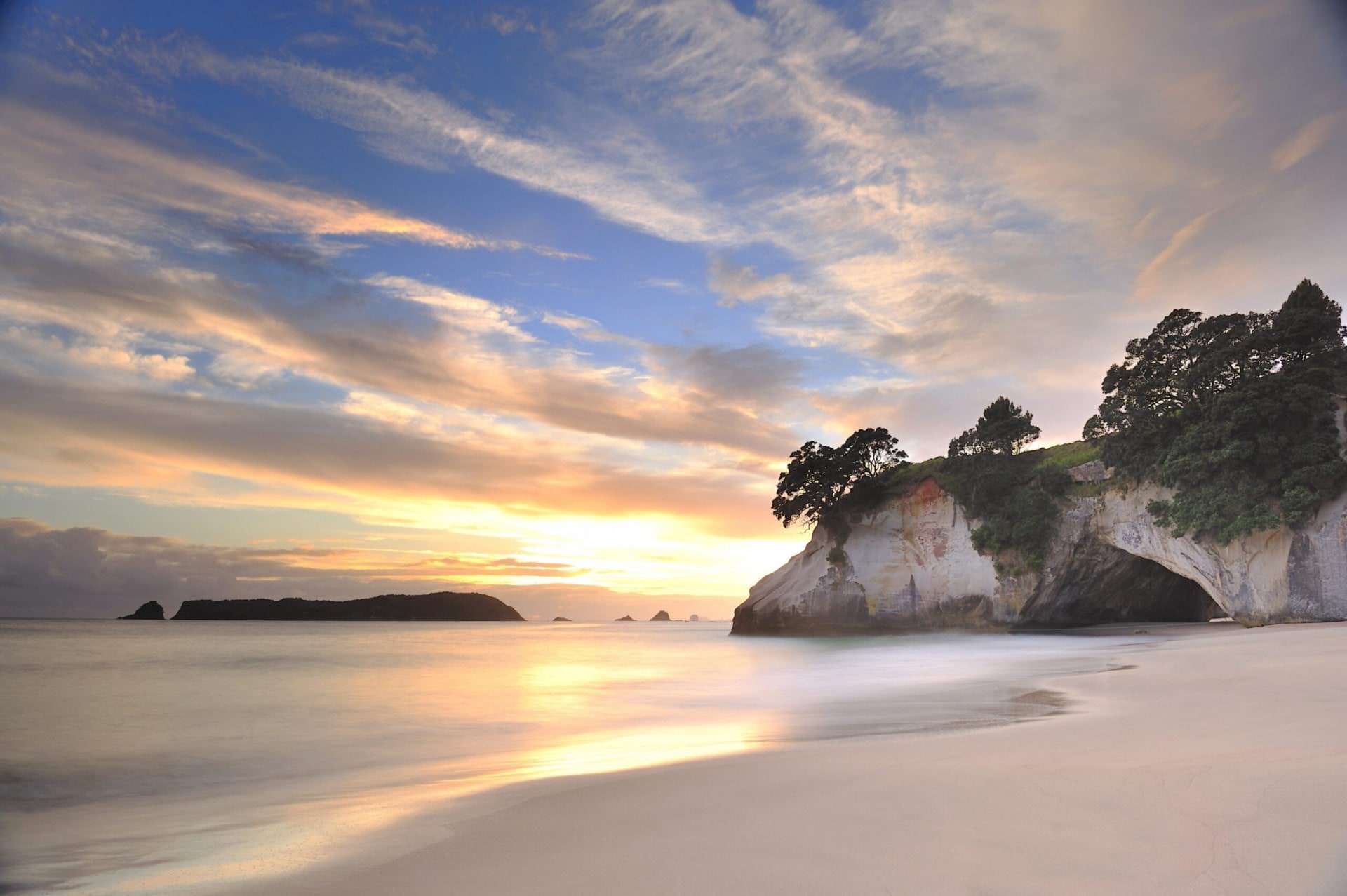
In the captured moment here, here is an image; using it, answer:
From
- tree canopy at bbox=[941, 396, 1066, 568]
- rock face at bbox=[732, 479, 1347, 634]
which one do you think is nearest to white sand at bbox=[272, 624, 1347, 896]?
rock face at bbox=[732, 479, 1347, 634]

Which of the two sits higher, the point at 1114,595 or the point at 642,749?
the point at 1114,595

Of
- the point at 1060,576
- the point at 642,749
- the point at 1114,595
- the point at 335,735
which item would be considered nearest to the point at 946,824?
the point at 642,749

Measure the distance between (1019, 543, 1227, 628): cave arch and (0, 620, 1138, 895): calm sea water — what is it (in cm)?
1233

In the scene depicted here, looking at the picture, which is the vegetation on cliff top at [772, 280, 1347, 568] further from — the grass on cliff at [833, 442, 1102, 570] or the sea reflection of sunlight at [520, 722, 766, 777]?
the sea reflection of sunlight at [520, 722, 766, 777]

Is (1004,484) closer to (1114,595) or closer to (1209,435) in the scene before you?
(1114,595)

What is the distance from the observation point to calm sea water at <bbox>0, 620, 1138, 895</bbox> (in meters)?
4.74

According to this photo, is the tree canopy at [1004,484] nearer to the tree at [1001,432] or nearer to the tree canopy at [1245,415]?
the tree at [1001,432]

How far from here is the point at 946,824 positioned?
3.27 m

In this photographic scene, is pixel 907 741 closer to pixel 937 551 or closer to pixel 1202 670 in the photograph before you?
pixel 1202 670

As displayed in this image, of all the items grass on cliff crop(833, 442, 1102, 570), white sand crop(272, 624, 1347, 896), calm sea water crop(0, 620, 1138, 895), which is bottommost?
calm sea water crop(0, 620, 1138, 895)

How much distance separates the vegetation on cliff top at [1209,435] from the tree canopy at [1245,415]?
0.04 meters

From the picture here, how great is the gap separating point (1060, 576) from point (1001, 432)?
7384 millimetres

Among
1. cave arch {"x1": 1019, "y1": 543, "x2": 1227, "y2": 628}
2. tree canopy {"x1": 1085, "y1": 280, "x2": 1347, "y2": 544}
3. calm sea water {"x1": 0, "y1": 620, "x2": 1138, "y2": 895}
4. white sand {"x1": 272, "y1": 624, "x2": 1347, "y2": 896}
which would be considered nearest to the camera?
white sand {"x1": 272, "y1": 624, "x2": 1347, "y2": 896}

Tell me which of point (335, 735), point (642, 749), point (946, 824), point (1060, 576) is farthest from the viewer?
point (1060, 576)
